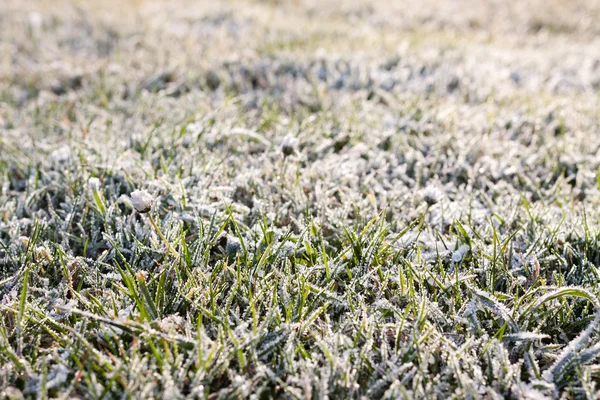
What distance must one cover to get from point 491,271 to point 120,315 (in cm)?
122

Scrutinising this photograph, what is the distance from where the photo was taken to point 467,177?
242 cm

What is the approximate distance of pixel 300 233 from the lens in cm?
187

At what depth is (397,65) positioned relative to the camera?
4094mm

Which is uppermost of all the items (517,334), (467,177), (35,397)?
(467,177)

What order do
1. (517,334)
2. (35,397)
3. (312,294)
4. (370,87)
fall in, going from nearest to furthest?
(35,397) < (517,334) < (312,294) < (370,87)

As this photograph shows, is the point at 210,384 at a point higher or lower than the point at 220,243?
lower

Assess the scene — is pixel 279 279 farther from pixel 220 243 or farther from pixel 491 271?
pixel 491 271

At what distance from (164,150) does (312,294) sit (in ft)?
4.06

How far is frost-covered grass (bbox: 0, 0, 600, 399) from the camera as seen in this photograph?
1.35 metres

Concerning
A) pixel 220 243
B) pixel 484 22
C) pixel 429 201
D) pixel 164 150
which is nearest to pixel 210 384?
pixel 220 243

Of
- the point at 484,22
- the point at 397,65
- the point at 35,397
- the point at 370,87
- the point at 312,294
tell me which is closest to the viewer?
the point at 35,397

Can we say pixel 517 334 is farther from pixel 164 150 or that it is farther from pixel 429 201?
pixel 164 150

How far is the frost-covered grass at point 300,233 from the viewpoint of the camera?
4.44 feet

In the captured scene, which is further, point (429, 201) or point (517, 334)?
point (429, 201)
